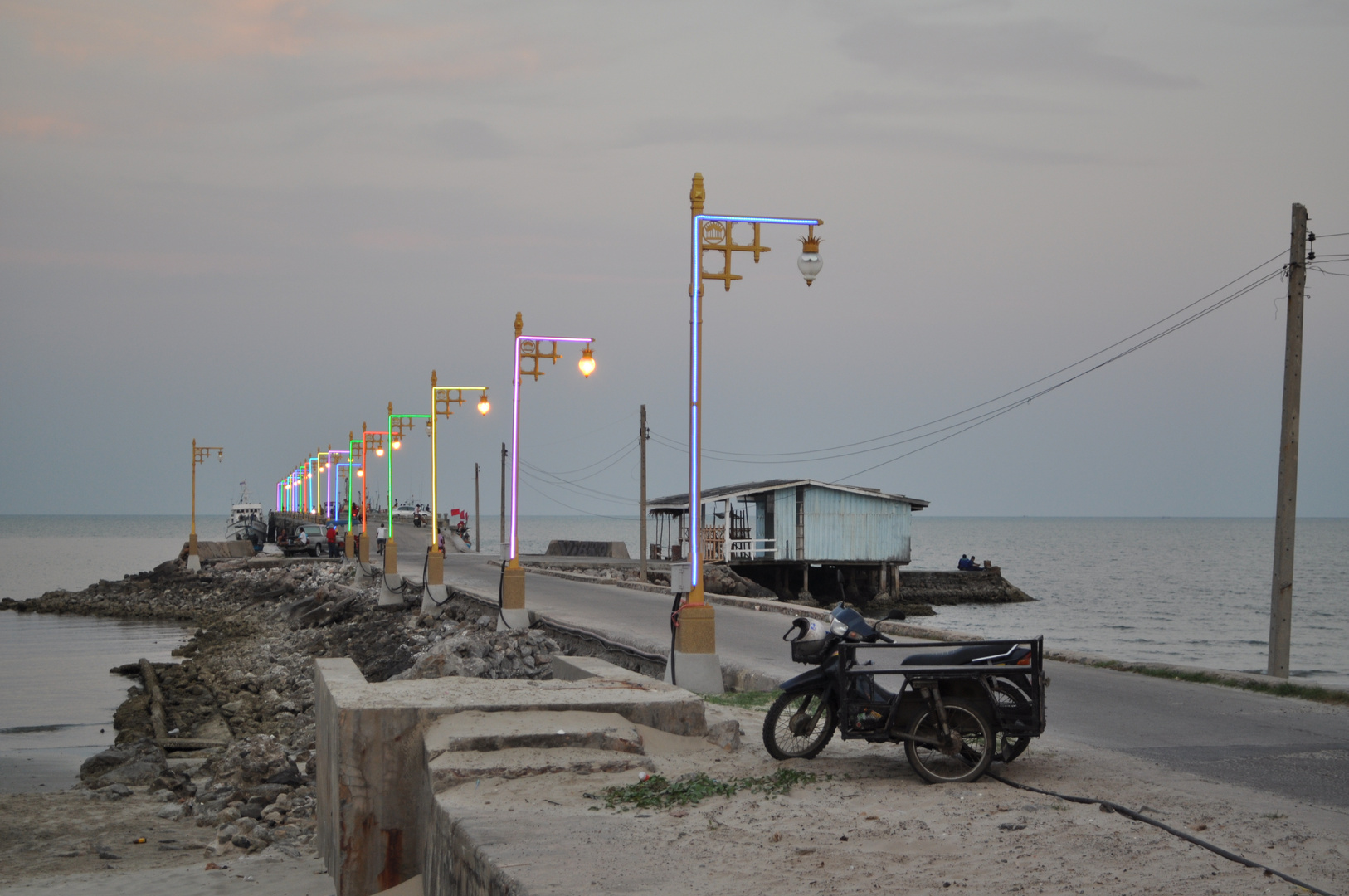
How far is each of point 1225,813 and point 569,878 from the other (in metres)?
4.22

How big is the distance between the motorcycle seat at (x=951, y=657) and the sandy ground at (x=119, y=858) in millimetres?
5335

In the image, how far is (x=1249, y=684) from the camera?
14.0m

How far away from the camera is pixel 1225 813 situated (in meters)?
7.30

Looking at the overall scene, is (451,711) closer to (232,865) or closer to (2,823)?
(232,865)

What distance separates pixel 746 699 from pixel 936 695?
4993mm

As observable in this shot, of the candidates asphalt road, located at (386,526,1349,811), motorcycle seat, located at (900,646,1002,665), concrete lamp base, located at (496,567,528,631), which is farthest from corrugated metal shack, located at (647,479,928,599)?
motorcycle seat, located at (900,646,1002,665)

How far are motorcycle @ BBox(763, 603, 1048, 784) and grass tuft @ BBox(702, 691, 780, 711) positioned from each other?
376cm

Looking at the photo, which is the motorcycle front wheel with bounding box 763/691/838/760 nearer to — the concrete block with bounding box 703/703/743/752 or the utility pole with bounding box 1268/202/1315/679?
the concrete block with bounding box 703/703/743/752

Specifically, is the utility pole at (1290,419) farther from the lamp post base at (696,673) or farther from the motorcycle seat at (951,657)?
the motorcycle seat at (951,657)

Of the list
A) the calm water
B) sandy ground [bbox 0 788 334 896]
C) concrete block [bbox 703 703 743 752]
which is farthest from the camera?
the calm water

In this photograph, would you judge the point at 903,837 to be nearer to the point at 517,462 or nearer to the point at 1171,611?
the point at 517,462

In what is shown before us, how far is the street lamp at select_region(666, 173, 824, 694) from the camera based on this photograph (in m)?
13.5

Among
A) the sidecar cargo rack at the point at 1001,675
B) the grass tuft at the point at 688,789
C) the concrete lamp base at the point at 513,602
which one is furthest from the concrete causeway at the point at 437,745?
the concrete lamp base at the point at 513,602

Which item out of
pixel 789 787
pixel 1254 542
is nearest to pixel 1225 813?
pixel 789 787
